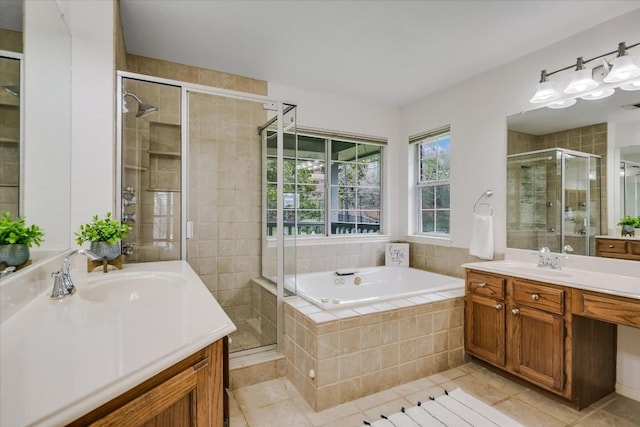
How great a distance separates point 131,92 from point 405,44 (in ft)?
6.77

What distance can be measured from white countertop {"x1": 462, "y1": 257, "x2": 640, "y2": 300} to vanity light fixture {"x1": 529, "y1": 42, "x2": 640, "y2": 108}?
1197mm

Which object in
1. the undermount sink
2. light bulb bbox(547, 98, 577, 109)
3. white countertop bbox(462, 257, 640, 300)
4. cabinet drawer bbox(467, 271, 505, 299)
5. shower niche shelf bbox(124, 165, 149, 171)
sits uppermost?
light bulb bbox(547, 98, 577, 109)

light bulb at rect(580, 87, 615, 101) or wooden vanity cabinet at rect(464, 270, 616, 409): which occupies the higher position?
light bulb at rect(580, 87, 615, 101)

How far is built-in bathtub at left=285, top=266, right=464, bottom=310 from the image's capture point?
3.28m

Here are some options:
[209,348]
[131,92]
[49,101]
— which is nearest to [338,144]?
[131,92]

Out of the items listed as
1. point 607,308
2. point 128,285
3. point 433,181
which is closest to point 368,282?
point 433,181

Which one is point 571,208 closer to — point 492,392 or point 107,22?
point 492,392

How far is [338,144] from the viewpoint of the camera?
3.82 m

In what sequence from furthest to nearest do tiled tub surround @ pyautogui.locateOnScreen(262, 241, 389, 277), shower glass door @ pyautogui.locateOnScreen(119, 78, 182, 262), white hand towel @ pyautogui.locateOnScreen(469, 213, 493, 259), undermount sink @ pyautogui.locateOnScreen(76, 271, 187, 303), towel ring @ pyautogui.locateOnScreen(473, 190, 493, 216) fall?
1. tiled tub surround @ pyautogui.locateOnScreen(262, 241, 389, 277)
2. towel ring @ pyautogui.locateOnScreen(473, 190, 493, 216)
3. white hand towel @ pyautogui.locateOnScreen(469, 213, 493, 259)
4. shower glass door @ pyautogui.locateOnScreen(119, 78, 182, 262)
5. undermount sink @ pyautogui.locateOnScreen(76, 271, 187, 303)

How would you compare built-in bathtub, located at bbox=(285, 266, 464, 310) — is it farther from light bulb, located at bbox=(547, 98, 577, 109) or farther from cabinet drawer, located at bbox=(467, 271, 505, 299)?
light bulb, located at bbox=(547, 98, 577, 109)

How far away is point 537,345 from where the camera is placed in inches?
82.8

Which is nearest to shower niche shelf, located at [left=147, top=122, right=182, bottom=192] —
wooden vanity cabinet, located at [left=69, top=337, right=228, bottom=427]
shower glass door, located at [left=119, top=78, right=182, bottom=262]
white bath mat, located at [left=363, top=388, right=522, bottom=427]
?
shower glass door, located at [left=119, top=78, right=182, bottom=262]

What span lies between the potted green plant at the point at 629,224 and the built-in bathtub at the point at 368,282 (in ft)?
4.09

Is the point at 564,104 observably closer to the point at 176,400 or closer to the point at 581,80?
the point at 581,80
